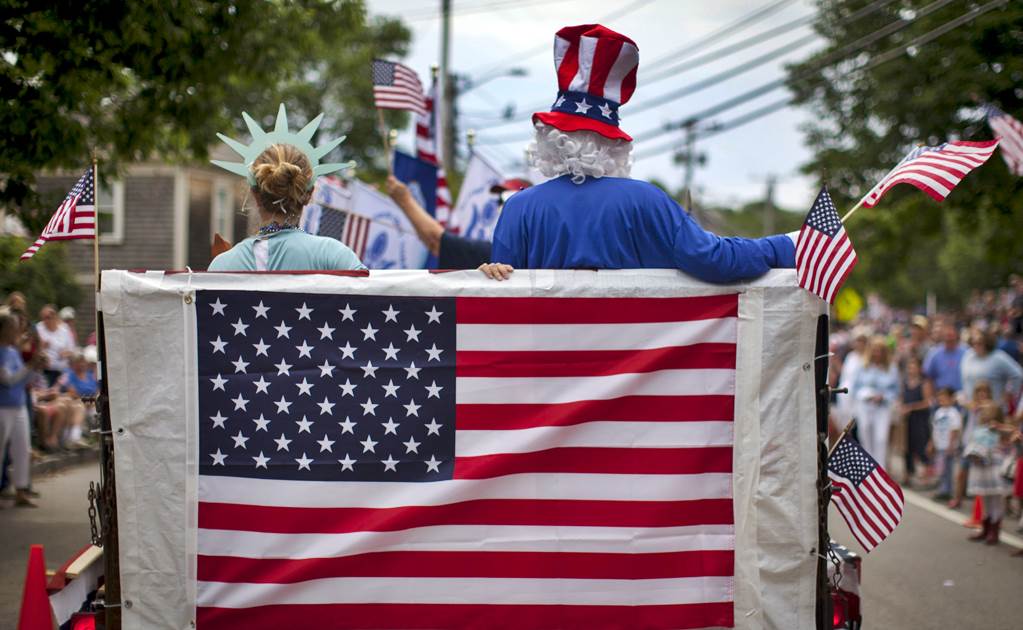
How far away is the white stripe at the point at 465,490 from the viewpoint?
3520 millimetres

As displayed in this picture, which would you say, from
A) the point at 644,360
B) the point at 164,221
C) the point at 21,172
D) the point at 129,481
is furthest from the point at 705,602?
the point at 164,221

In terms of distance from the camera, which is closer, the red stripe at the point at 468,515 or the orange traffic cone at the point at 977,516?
the red stripe at the point at 468,515

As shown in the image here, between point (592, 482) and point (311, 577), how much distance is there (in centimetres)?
96

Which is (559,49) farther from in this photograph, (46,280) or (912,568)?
(46,280)

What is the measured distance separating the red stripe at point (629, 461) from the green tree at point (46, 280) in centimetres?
1523

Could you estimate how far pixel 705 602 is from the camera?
11.8 feet

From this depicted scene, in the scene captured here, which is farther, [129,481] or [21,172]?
[21,172]

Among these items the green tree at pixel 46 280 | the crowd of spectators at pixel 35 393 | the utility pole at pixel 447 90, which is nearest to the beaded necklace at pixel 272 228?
the crowd of spectators at pixel 35 393

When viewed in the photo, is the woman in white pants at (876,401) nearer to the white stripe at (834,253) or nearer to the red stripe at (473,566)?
the white stripe at (834,253)

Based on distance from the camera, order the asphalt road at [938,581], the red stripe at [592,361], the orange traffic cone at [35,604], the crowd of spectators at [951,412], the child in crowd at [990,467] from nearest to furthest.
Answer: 1. the red stripe at [592,361]
2. the orange traffic cone at [35,604]
3. the asphalt road at [938,581]
4. the child in crowd at [990,467]
5. the crowd of spectators at [951,412]

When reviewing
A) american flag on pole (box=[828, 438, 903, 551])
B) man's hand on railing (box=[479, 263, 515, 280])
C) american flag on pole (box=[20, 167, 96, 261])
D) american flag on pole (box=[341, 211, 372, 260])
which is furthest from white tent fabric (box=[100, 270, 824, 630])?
american flag on pole (box=[341, 211, 372, 260])

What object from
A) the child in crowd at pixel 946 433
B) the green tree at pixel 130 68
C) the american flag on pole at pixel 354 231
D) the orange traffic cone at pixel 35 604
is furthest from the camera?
the child in crowd at pixel 946 433

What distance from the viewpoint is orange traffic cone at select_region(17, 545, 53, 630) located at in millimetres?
4434

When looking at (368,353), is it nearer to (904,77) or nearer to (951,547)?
(951,547)
